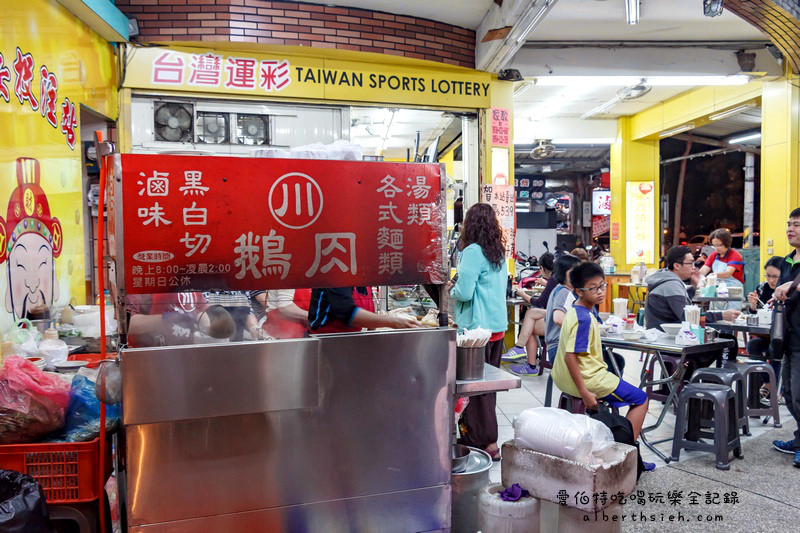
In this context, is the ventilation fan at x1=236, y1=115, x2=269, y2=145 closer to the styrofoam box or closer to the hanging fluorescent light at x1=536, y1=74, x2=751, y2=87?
the hanging fluorescent light at x1=536, y1=74, x2=751, y2=87

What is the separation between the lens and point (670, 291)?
5.14 metres

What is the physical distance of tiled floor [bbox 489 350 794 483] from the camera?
4453 millimetres

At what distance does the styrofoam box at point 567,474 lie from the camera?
248 cm

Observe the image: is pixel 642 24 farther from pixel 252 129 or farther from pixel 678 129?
pixel 252 129

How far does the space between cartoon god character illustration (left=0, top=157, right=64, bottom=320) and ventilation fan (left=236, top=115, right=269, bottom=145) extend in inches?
104

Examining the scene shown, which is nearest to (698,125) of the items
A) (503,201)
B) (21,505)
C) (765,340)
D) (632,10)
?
(503,201)

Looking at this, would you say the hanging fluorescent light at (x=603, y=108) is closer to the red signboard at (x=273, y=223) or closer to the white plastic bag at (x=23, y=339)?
the red signboard at (x=273, y=223)

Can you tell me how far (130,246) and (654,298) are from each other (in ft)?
14.9

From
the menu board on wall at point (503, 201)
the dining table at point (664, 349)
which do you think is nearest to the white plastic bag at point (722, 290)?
the dining table at point (664, 349)

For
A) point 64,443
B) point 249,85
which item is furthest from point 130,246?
point 249,85

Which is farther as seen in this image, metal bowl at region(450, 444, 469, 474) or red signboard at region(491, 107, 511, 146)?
red signboard at region(491, 107, 511, 146)

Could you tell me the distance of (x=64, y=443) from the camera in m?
2.31

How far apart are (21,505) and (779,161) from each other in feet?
34.2

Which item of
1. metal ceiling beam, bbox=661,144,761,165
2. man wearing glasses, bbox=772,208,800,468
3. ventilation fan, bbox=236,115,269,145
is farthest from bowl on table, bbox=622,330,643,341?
metal ceiling beam, bbox=661,144,761,165
